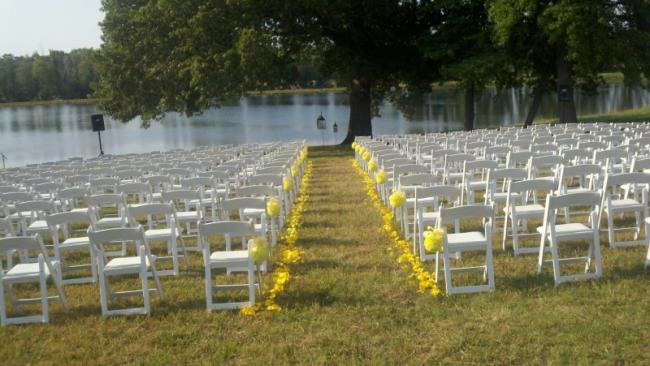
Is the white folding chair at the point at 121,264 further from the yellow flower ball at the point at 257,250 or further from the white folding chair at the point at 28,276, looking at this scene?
the yellow flower ball at the point at 257,250

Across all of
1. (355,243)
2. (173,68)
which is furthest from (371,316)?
(173,68)

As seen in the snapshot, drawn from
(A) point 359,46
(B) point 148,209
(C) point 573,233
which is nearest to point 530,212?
(C) point 573,233

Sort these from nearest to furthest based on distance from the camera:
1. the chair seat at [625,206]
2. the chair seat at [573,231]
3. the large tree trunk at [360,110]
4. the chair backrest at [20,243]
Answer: the chair backrest at [20,243], the chair seat at [573,231], the chair seat at [625,206], the large tree trunk at [360,110]

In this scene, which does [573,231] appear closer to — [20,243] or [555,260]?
[555,260]

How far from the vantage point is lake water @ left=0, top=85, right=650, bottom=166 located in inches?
1709

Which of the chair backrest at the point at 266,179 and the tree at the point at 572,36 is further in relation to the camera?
the tree at the point at 572,36

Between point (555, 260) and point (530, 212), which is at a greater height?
point (530, 212)

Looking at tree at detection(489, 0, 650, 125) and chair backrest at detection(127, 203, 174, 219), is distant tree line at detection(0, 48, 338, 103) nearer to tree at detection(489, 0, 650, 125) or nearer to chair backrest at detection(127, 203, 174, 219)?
tree at detection(489, 0, 650, 125)

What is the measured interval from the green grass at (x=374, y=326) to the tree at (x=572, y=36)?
19.1 meters

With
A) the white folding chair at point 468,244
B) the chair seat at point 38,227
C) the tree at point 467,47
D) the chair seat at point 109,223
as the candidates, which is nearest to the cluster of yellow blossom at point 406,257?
the white folding chair at point 468,244

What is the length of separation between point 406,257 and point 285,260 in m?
1.30

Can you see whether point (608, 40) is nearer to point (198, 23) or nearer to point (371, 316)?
point (198, 23)

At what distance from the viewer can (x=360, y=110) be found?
31250mm

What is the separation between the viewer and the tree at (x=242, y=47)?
25.9m
